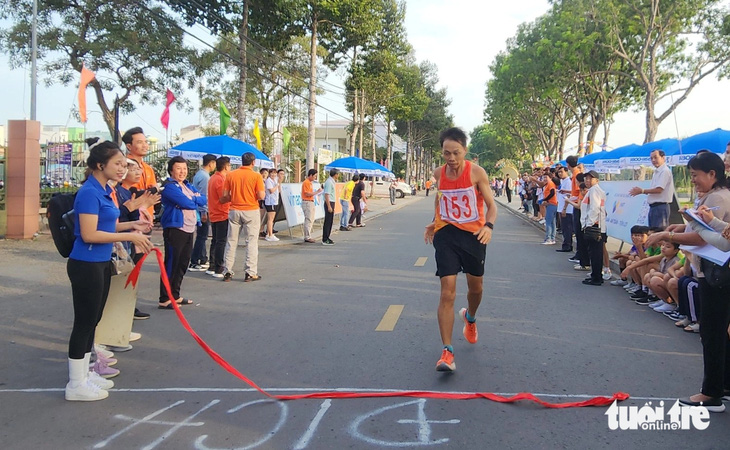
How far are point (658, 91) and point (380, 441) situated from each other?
104 ft

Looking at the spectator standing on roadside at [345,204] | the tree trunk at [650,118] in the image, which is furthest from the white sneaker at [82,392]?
the tree trunk at [650,118]

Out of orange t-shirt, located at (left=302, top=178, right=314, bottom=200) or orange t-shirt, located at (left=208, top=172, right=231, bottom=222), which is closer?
orange t-shirt, located at (left=208, top=172, right=231, bottom=222)

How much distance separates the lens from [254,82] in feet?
139

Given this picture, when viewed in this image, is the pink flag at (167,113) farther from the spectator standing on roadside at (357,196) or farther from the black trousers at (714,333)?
the black trousers at (714,333)

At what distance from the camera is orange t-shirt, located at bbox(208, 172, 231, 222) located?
9.97 m

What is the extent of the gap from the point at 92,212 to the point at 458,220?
9.53 feet

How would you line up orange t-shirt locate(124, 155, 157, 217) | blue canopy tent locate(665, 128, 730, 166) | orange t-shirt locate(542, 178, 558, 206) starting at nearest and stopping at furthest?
orange t-shirt locate(124, 155, 157, 217) < blue canopy tent locate(665, 128, 730, 166) < orange t-shirt locate(542, 178, 558, 206)

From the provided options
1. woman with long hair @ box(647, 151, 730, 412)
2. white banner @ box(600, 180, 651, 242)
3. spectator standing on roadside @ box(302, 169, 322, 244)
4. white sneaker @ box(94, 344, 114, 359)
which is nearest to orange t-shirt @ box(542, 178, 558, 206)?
white banner @ box(600, 180, 651, 242)

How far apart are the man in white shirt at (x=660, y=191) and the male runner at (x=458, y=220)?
590cm

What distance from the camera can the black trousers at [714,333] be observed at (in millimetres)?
A: 4000

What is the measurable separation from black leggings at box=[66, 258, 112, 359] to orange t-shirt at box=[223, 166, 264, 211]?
483 centimetres

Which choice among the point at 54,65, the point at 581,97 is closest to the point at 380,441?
the point at 54,65

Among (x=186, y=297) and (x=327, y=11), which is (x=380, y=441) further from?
(x=327, y=11)

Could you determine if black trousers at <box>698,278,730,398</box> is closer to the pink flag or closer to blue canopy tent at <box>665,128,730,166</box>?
blue canopy tent at <box>665,128,730,166</box>
